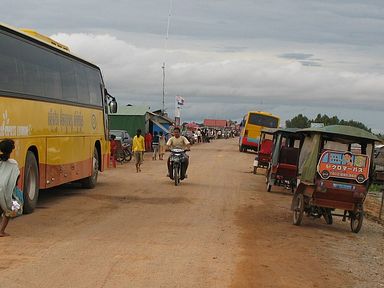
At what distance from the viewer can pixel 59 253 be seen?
883 cm

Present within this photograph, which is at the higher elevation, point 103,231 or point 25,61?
point 25,61

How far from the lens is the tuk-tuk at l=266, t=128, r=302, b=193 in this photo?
20.6m

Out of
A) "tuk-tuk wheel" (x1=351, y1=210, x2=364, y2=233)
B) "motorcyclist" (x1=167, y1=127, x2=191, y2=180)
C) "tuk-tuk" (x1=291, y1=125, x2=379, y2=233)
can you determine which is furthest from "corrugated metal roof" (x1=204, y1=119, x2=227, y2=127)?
"tuk-tuk" (x1=291, y1=125, x2=379, y2=233)

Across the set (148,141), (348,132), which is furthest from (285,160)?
(148,141)

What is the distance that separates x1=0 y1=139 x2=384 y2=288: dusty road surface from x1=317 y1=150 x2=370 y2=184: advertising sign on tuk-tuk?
1191 millimetres

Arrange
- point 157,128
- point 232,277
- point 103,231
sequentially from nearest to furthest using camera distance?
point 232,277
point 103,231
point 157,128

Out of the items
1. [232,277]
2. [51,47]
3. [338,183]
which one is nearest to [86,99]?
[51,47]

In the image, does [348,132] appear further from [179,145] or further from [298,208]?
[179,145]

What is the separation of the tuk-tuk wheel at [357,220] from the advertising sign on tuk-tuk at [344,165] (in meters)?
0.78

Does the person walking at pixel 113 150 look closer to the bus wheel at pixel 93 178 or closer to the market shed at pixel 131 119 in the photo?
the bus wheel at pixel 93 178

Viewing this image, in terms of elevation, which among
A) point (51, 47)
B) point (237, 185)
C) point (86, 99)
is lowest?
point (237, 185)

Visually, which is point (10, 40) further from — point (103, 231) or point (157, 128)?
point (157, 128)

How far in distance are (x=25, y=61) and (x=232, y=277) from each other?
699 centimetres

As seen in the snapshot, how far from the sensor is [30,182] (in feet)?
43.0
